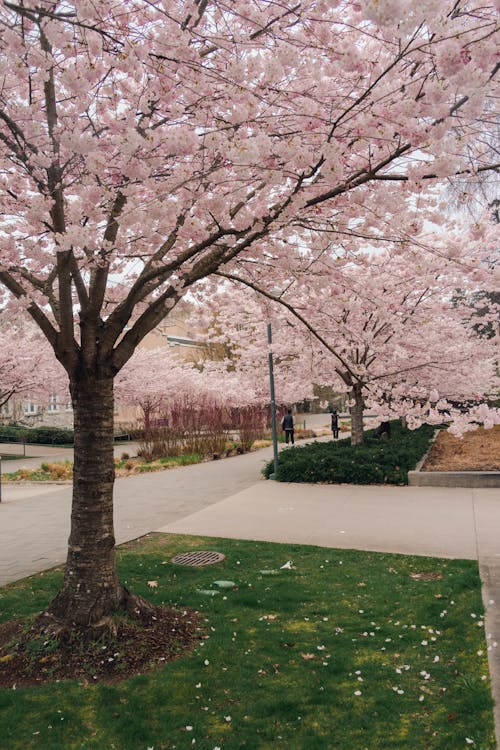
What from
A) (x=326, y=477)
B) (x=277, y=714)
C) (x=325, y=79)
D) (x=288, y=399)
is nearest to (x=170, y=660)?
(x=277, y=714)

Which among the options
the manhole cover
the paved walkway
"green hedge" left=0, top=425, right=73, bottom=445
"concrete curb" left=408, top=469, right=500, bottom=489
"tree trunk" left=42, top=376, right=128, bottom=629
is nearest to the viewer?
"tree trunk" left=42, top=376, right=128, bottom=629

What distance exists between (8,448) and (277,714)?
95.8 feet

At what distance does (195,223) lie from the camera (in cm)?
445

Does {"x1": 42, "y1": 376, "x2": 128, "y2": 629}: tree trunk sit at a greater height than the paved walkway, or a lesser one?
greater

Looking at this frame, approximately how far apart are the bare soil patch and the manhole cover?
6167 mm

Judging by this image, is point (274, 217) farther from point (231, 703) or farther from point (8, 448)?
point (8, 448)

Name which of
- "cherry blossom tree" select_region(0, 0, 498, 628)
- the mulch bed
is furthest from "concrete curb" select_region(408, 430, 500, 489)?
the mulch bed

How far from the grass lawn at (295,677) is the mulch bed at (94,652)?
0.33ft

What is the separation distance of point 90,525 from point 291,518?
479 cm

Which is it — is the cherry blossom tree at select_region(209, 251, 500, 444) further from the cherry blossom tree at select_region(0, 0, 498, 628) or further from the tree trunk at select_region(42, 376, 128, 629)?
the tree trunk at select_region(42, 376, 128, 629)

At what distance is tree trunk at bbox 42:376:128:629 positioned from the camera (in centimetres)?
423

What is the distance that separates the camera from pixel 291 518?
28.0 ft

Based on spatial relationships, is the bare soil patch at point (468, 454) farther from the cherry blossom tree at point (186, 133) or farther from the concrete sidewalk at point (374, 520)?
the cherry blossom tree at point (186, 133)

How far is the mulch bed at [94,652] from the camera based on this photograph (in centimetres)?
373
